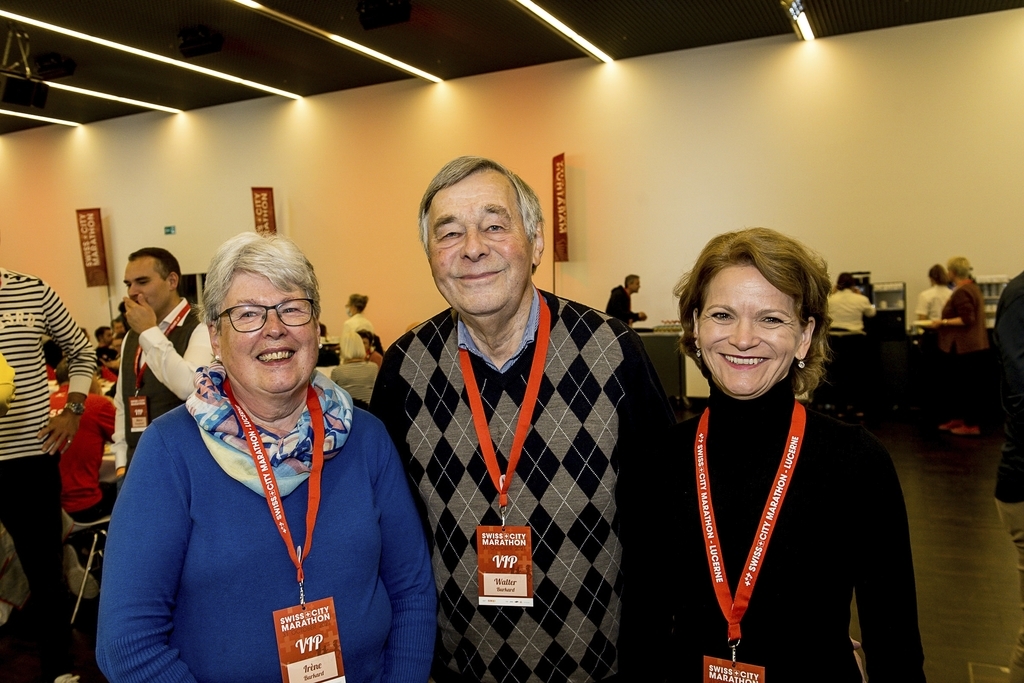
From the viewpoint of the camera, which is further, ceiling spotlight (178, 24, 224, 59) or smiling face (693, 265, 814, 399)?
ceiling spotlight (178, 24, 224, 59)

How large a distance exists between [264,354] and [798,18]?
29.2ft

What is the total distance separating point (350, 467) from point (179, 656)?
1.48 feet

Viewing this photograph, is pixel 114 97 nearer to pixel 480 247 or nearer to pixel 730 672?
pixel 480 247

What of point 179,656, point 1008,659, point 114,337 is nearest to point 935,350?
point 1008,659

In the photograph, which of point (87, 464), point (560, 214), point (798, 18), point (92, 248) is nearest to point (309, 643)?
point (87, 464)

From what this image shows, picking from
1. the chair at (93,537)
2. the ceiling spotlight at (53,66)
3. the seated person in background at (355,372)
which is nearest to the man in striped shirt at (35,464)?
the chair at (93,537)

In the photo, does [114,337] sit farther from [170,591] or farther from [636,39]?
[170,591]

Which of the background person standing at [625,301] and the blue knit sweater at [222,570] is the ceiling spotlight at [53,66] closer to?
the background person standing at [625,301]

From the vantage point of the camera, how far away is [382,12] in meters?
7.42

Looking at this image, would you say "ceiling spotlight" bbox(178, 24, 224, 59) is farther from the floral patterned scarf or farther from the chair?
the floral patterned scarf

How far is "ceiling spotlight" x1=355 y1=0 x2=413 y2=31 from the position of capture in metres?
7.35

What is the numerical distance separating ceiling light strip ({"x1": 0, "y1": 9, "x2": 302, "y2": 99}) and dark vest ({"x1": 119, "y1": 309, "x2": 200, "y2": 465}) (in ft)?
23.2

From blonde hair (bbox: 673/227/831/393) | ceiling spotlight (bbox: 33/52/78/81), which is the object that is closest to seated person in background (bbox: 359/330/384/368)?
ceiling spotlight (bbox: 33/52/78/81)

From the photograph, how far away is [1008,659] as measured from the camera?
2.98m
